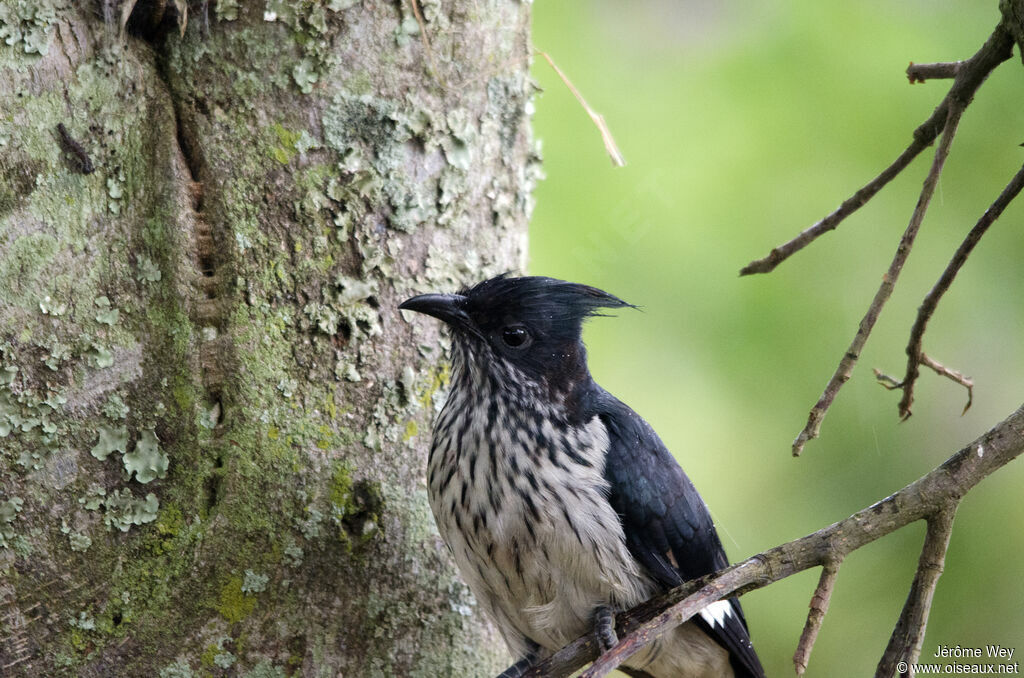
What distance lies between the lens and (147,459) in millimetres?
2520

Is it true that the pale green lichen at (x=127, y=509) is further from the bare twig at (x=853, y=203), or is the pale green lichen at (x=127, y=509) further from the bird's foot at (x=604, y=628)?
the bare twig at (x=853, y=203)

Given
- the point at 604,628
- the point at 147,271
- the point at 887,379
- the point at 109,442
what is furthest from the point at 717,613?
the point at 147,271

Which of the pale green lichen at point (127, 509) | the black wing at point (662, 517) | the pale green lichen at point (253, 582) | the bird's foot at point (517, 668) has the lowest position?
the bird's foot at point (517, 668)

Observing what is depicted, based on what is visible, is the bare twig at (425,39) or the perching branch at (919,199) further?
the bare twig at (425,39)

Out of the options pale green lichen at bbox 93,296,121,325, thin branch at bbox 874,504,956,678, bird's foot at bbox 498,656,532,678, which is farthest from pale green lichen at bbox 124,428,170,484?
thin branch at bbox 874,504,956,678

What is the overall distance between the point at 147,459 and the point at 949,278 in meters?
1.97

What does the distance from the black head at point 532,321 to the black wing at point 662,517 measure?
0.61 feet

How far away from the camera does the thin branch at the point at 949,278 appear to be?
7.60 feet

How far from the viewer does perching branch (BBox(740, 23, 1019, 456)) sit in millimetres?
2279

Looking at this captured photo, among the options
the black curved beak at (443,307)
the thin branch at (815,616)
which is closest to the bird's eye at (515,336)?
the black curved beak at (443,307)

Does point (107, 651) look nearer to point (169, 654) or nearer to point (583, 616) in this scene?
point (169, 654)

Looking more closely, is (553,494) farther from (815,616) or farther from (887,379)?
(887,379)

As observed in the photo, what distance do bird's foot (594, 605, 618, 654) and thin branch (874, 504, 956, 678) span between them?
2.08ft

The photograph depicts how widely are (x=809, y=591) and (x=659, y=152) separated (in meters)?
1.95
